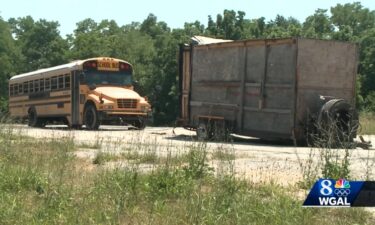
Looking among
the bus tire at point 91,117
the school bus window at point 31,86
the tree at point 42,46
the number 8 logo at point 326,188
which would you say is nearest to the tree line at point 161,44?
the tree at point 42,46

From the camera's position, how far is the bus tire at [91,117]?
23.7 meters

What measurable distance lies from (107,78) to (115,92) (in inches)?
41.8

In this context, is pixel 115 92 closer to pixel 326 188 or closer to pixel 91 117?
pixel 91 117

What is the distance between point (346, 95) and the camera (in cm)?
1742

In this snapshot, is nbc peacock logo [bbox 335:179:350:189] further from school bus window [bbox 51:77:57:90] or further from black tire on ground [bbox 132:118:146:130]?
school bus window [bbox 51:77:57:90]

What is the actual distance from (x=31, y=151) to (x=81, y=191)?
12.6 ft

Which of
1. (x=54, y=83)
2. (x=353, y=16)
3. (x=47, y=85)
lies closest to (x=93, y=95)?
(x=54, y=83)

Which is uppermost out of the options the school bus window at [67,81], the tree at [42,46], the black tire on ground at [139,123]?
the tree at [42,46]

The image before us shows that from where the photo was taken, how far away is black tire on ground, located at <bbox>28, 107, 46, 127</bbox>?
96.0 feet

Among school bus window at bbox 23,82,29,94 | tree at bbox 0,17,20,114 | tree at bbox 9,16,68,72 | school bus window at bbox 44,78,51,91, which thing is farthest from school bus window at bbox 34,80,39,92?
tree at bbox 9,16,68,72

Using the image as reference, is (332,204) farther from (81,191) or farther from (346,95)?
(346,95)

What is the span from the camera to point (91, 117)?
24281 millimetres

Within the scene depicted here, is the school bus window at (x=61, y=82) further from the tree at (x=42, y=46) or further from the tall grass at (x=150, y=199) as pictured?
the tree at (x=42, y=46)

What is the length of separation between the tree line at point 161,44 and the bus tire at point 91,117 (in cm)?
283
